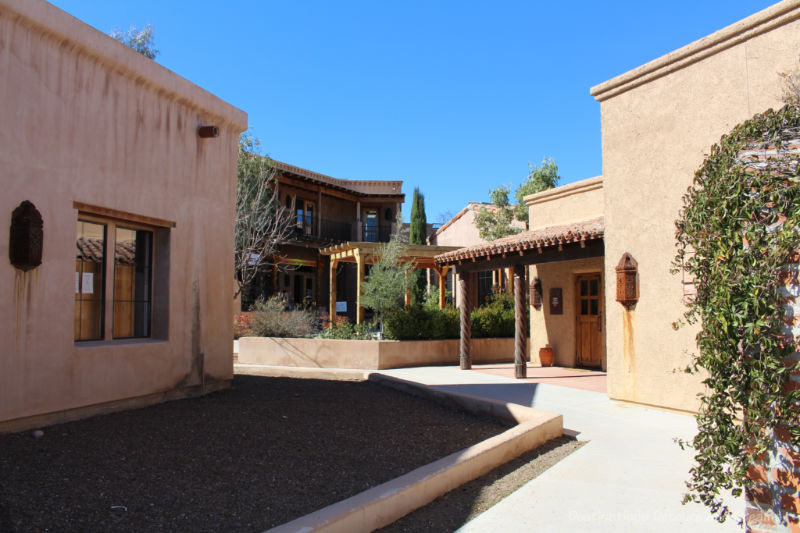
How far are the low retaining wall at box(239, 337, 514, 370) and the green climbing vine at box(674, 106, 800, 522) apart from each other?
10.6 metres

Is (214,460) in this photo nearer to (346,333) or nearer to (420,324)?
(346,333)

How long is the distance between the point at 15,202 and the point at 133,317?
2.19 meters

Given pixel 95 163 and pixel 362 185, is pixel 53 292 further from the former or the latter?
pixel 362 185

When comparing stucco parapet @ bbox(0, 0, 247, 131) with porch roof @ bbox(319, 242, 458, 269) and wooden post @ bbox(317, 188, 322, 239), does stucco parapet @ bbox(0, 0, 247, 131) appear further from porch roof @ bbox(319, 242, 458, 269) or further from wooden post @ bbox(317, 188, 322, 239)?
wooden post @ bbox(317, 188, 322, 239)

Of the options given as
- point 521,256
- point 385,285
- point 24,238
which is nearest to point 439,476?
point 24,238

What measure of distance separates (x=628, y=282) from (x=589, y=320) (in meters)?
4.65

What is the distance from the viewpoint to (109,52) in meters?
6.31

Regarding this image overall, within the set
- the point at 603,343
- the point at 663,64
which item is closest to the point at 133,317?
the point at 663,64

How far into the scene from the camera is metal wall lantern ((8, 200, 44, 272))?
17.2ft

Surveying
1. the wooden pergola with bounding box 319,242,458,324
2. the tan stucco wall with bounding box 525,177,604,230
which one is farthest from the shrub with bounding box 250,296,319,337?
the tan stucco wall with bounding box 525,177,604,230

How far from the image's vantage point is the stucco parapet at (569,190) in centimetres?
1211

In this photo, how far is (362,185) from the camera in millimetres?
27047

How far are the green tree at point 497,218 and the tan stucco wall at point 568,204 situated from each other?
860cm

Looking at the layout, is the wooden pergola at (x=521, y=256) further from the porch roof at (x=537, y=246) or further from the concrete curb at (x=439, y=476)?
the concrete curb at (x=439, y=476)
